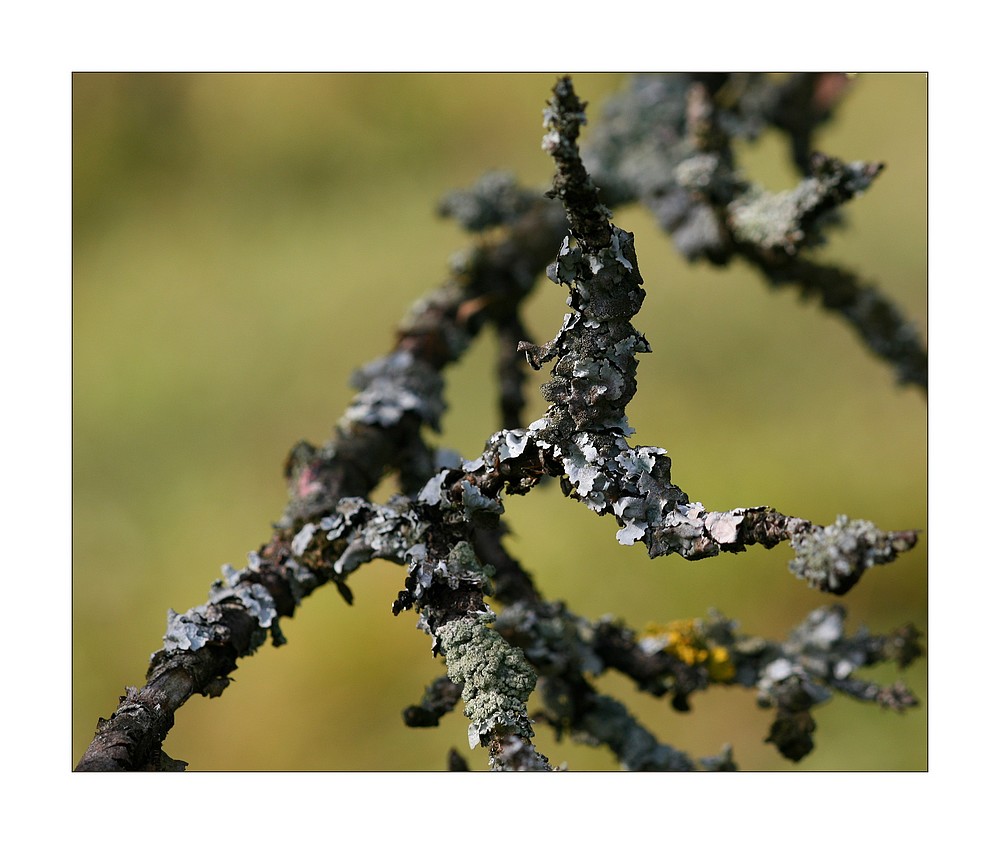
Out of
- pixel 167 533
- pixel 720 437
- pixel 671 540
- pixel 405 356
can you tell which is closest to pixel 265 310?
pixel 167 533

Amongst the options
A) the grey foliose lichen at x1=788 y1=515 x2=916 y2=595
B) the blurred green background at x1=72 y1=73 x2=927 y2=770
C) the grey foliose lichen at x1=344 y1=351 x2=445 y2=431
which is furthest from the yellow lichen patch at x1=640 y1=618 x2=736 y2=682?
the blurred green background at x1=72 y1=73 x2=927 y2=770

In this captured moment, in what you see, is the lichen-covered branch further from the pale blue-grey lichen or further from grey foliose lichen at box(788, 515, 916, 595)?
the pale blue-grey lichen

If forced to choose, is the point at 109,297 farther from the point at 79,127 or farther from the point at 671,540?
the point at 671,540

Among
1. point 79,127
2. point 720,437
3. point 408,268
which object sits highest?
point 79,127

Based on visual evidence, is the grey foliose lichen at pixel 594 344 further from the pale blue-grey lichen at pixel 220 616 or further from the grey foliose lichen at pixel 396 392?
the grey foliose lichen at pixel 396 392

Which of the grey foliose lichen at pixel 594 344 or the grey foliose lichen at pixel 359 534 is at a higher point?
the grey foliose lichen at pixel 594 344

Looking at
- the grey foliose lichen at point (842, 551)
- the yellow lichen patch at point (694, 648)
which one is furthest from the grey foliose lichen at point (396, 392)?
the grey foliose lichen at point (842, 551)
